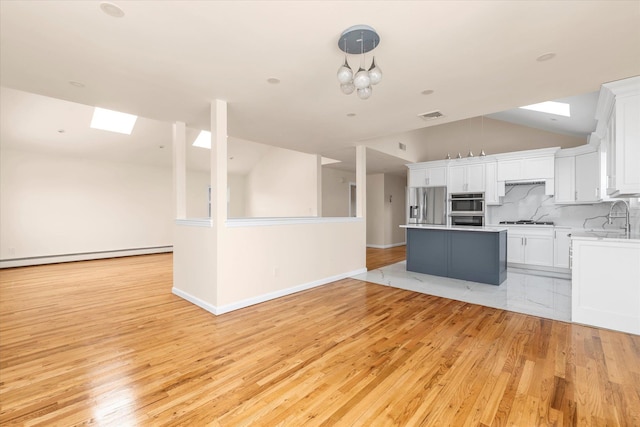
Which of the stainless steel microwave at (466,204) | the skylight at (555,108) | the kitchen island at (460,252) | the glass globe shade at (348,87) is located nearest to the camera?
the glass globe shade at (348,87)

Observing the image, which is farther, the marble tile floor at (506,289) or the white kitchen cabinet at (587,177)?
the white kitchen cabinet at (587,177)

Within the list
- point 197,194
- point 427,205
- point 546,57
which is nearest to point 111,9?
point 546,57

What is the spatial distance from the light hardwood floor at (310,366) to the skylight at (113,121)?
383 centimetres

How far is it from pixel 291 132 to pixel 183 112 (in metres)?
1.67

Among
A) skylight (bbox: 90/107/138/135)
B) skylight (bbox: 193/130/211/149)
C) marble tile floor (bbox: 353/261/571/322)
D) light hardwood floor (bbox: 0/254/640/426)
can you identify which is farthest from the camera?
skylight (bbox: 193/130/211/149)

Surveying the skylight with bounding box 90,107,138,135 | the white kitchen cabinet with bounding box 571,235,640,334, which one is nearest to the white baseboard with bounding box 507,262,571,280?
the white kitchen cabinet with bounding box 571,235,640,334

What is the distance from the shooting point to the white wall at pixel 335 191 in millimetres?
8336

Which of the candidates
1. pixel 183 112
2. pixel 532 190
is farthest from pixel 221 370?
pixel 532 190

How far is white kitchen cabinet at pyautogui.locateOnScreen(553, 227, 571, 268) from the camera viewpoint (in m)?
5.35

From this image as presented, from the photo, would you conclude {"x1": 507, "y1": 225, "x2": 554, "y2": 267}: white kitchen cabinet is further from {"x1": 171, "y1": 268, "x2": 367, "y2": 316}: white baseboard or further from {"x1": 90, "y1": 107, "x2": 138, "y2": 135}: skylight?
{"x1": 90, "y1": 107, "x2": 138, "y2": 135}: skylight

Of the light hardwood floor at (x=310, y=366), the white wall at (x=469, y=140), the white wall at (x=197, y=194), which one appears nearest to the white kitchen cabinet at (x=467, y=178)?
the white wall at (x=469, y=140)

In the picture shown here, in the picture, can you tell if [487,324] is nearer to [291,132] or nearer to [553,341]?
[553,341]

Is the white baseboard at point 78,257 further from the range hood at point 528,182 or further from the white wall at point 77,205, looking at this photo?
the range hood at point 528,182

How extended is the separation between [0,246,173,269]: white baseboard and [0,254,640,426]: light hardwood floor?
10.6 ft
